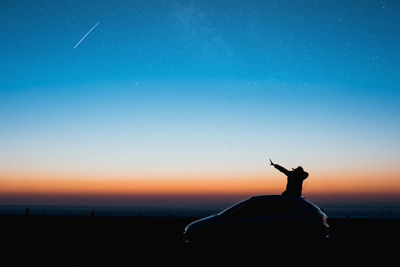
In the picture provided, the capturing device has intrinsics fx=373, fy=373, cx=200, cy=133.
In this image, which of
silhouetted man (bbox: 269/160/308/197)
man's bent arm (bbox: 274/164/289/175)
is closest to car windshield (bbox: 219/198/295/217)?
silhouetted man (bbox: 269/160/308/197)

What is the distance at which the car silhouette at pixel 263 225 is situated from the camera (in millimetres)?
8555

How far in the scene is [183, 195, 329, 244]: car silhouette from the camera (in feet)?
28.1

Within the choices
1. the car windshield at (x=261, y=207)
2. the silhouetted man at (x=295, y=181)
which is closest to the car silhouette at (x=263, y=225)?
the car windshield at (x=261, y=207)

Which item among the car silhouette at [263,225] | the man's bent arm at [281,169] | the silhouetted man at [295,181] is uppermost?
the man's bent arm at [281,169]

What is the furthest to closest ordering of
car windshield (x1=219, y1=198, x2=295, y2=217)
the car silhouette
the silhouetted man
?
1. the silhouetted man
2. car windshield (x1=219, y1=198, x2=295, y2=217)
3. the car silhouette

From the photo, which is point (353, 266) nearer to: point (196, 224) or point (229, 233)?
point (229, 233)

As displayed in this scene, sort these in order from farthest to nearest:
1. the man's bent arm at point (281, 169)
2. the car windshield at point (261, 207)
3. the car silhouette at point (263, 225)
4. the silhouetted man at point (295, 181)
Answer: the man's bent arm at point (281, 169), the silhouetted man at point (295, 181), the car windshield at point (261, 207), the car silhouette at point (263, 225)

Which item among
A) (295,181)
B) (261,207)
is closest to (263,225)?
(261,207)

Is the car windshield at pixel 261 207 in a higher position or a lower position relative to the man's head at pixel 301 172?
lower

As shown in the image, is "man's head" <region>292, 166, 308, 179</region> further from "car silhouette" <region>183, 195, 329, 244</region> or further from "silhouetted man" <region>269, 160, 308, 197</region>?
"car silhouette" <region>183, 195, 329, 244</region>

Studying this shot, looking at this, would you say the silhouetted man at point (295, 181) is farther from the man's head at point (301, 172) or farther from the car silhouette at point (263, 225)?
the car silhouette at point (263, 225)

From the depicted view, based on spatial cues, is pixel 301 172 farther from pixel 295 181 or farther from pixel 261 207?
pixel 261 207

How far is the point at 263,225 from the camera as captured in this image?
28.3 ft

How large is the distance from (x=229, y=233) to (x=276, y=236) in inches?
42.4
